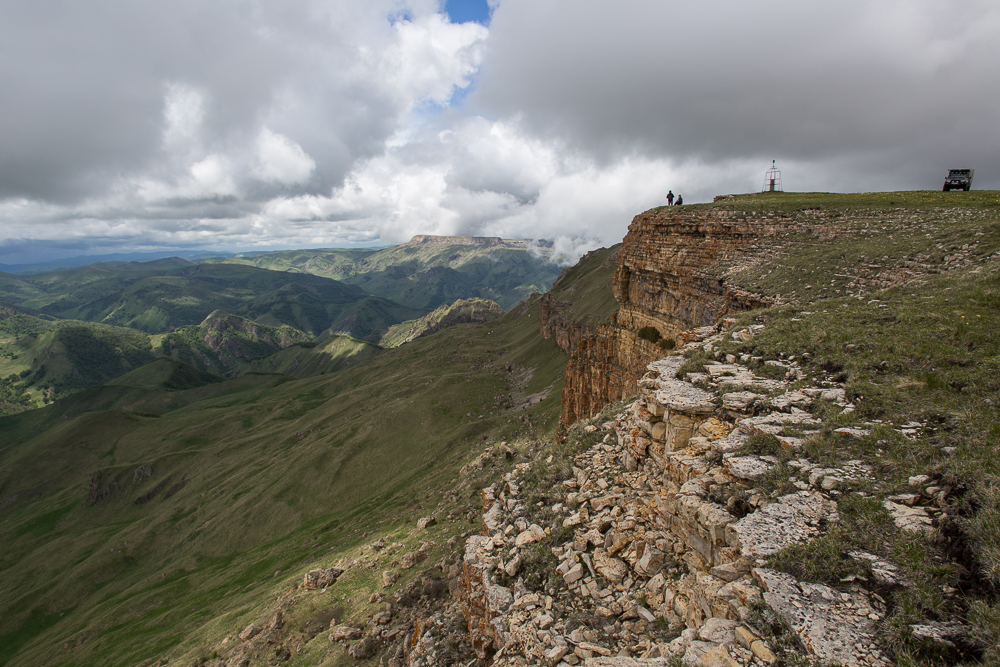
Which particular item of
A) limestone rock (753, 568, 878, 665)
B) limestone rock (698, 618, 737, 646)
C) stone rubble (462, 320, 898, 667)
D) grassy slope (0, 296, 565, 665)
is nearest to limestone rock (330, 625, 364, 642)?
stone rubble (462, 320, 898, 667)

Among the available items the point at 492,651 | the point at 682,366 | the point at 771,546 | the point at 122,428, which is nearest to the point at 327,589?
the point at 492,651

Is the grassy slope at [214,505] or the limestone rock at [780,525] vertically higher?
the limestone rock at [780,525]

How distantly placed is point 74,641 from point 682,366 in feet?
356

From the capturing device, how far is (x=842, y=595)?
685cm

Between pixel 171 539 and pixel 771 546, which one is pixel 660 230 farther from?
pixel 171 539

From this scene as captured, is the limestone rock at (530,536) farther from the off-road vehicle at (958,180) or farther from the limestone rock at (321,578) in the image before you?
the off-road vehicle at (958,180)

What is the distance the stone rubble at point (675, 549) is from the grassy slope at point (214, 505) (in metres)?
43.2

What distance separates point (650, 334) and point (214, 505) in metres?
118

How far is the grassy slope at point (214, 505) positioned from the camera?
63625 millimetres

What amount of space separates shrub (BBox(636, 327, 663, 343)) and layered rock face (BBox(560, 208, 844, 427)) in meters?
0.59

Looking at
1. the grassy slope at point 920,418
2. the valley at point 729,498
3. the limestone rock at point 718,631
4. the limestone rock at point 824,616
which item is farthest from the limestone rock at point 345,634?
the grassy slope at point 920,418

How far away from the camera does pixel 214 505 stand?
345 ft

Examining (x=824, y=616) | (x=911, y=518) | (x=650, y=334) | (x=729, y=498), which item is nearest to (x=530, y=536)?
(x=729, y=498)

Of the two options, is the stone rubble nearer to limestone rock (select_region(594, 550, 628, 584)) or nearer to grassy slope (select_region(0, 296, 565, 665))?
limestone rock (select_region(594, 550, 628, 584))
